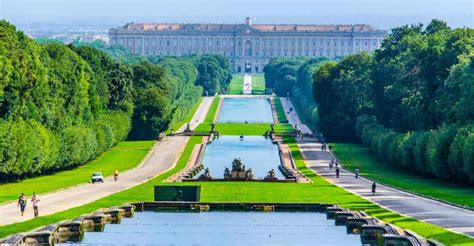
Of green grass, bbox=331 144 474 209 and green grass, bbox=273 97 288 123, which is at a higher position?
green grass, bbox=273 97 288 123

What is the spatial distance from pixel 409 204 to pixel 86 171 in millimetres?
29854

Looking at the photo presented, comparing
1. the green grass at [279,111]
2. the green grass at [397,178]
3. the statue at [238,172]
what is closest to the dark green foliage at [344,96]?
the green grass at [397,178]

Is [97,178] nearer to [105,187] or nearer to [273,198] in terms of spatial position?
[105,187]

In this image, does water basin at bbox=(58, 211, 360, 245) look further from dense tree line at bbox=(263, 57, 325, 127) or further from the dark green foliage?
dense tree line at bbox=(263, 57, 325, 127)

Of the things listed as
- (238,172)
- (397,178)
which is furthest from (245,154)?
(397,178)

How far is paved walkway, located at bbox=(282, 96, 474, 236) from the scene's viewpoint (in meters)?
42.1

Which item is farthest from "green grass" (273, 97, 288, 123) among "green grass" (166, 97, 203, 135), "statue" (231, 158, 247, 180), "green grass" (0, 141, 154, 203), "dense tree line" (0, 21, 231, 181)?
"statue" (231, 158, 247, 180)

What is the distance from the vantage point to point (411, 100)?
3585 inches

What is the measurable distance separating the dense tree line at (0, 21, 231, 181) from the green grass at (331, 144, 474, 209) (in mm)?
16426

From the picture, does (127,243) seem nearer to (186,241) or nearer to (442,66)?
(186,241)

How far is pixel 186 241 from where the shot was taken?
3784 centimetres

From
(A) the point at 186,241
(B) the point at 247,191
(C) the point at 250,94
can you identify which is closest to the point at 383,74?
(B) the point at 247,191

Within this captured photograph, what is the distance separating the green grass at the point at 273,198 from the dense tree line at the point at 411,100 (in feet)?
20.9

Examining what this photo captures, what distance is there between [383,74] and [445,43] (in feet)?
43.8
